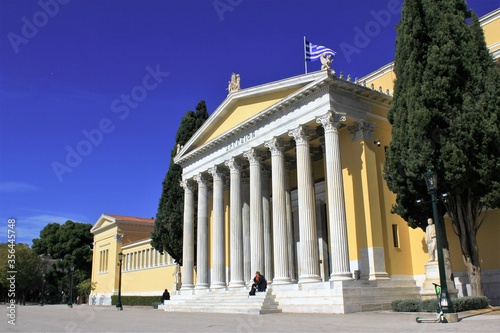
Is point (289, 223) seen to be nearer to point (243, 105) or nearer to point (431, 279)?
point (243, 105)

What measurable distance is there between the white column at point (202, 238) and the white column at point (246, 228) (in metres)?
2.59

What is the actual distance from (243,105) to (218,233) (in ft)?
24.8

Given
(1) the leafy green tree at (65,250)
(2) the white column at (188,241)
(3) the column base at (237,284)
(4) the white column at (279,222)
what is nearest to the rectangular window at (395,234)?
(4) the white column at (279,222)

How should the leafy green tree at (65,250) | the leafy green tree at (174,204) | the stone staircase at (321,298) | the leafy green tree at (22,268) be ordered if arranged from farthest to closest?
the leafy green tree at (65,250), the leafy green tree at (22,268), the leafy green tree at (174,204), the stone staircase at (321,298)

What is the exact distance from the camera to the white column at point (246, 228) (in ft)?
87.4

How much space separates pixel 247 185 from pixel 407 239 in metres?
10.6

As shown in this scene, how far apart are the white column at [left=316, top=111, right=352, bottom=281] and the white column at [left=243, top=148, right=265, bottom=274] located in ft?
15.9

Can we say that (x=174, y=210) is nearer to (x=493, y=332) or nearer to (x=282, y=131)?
(x=282, y=131)

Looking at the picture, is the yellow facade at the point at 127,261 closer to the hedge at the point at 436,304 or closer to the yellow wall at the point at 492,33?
the hedge at the point at 436,304

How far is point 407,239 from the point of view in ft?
69.8

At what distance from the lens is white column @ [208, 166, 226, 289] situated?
26562mm

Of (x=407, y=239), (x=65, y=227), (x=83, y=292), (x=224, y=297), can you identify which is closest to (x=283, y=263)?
(x=224, y=297)

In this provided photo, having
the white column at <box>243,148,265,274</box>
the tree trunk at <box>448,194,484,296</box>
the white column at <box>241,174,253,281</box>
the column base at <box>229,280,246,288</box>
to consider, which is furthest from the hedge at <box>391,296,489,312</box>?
the white column at <box>241,174,253,281</box>

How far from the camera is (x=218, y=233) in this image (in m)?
27.2
